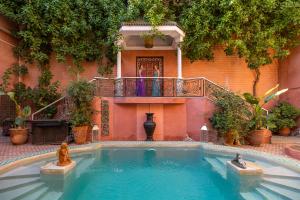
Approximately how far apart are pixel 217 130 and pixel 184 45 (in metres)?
4.28

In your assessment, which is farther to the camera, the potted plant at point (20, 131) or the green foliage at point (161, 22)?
the green foliage at point (161, 22)

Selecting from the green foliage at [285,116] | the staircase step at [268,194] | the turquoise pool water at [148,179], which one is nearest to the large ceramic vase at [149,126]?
the turquoise pool water at [148,179]

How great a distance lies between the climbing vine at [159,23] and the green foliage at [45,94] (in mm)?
1014

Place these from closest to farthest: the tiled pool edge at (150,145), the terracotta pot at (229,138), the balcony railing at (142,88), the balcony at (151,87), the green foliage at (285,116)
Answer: the tiled pool edge at (150,145) < the terracotta pot at (229,138) < the balcony railing at (142,88) < the balcony at (151,87) < the green foliage at (285,116)

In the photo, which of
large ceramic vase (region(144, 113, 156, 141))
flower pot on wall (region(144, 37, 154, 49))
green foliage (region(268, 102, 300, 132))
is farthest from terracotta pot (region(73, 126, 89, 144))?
green foliage (region(268, 102, 300, 132))

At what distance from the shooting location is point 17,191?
4.76 m

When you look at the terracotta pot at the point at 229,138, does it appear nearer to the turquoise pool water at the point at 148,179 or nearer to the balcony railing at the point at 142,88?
the turquoise pool water at the point at 148,179

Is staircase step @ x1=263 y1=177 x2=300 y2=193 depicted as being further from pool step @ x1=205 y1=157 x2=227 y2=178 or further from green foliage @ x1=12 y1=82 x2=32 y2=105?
green foliage @ x1=12 y1=82 x2=32 y2=105

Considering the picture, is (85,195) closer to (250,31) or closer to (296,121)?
(250,31)

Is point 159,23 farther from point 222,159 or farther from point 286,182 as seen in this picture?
point 286,182

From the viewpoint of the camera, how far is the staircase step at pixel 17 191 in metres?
4.48

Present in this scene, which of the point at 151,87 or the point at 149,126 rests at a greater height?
the point at 151,87

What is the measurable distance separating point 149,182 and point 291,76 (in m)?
11.2

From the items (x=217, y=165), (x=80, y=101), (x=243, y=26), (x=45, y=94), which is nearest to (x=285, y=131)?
(x=243, y=26)
